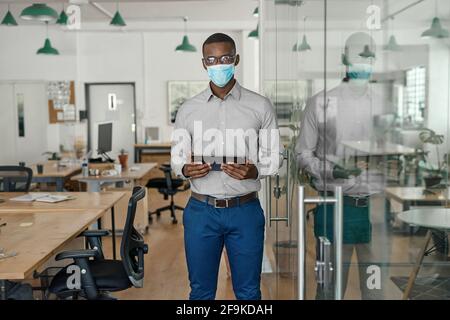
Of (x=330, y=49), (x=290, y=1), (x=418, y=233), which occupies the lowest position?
(x=418, y=233)

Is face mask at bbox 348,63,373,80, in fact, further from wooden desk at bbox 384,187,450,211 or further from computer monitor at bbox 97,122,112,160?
computer monitor at bbox 97,122,112,160

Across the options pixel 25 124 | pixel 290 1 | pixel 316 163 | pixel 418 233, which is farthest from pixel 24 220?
pixel 25 124

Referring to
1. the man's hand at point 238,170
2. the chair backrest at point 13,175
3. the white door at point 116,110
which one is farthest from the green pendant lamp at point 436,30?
the white door at point 116,110

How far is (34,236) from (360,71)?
240 cm

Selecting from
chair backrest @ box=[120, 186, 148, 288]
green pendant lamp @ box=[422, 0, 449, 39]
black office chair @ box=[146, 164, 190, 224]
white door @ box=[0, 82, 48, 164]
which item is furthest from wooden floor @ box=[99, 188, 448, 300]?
white door @ box=[0, 82, 48, 164]

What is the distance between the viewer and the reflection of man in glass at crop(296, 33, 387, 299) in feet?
5.56

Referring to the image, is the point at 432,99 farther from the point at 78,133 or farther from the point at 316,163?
the point at 78,133

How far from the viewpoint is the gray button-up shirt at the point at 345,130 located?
5.50ft

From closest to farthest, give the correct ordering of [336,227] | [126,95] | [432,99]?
[432,99], [336,227], [126,95]

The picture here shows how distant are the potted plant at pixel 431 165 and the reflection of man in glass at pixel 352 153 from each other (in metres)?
0.12

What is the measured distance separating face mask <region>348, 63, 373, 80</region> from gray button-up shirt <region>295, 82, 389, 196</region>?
33mm

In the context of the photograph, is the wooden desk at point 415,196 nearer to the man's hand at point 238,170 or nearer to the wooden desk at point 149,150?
the man's hand at point 238,170

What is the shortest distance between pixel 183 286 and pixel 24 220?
1.49 m

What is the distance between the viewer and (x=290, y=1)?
302 cm
